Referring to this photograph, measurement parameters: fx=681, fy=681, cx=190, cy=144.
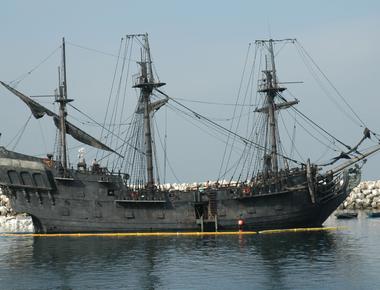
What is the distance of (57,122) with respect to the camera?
50.6 m

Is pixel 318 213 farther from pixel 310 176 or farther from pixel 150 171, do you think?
pixel 150 171

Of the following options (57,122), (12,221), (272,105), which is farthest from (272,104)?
(12,221)

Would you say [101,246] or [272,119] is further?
[272,119]

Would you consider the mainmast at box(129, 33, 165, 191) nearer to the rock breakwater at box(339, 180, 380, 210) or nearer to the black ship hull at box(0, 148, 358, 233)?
the black ship hull at box(0, 148, 358, 233)

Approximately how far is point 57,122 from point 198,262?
21.4 meters

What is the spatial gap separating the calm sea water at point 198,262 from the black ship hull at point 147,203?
2099 mm

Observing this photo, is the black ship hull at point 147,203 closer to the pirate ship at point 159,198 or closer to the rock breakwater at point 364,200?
the pirate ship at point 159,198

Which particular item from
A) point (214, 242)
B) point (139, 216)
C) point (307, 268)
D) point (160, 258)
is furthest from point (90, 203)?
point (307, 268)

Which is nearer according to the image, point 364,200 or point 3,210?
point 3,210

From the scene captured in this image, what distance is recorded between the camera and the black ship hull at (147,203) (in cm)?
4644

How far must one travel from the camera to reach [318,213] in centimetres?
4753

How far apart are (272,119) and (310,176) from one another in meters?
7.59

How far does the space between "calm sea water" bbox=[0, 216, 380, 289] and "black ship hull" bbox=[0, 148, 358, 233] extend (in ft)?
6.89

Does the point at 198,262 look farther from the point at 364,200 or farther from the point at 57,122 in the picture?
the point at 364,200
